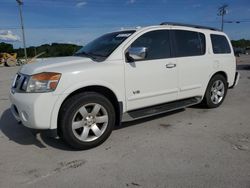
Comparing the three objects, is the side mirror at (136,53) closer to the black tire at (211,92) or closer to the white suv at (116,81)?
the white suv at (116,81)

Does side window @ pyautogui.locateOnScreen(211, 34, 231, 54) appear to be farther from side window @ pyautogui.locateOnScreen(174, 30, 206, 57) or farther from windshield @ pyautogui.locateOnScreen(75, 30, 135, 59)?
windshield @ pyautogui.locateOnScreen(75, 30, 135, 59)

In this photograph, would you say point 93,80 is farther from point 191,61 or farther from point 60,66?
point 191,61

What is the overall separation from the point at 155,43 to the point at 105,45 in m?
0.91

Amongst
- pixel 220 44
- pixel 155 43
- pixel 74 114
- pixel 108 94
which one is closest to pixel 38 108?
pixel 74 114

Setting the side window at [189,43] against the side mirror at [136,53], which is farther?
the side window at [189,43]

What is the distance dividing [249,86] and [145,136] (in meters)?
6.26

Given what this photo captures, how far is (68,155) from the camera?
11.7 ft

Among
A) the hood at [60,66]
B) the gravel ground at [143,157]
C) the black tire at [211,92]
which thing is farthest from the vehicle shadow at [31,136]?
the black tire at [211,92]

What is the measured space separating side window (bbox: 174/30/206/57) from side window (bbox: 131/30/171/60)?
28 centimetres

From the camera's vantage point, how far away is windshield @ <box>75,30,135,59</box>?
4.21m

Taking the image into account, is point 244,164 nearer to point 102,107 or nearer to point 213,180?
point 213,180

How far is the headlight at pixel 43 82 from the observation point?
339 centimetres

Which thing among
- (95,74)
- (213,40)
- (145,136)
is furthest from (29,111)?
(213,40)

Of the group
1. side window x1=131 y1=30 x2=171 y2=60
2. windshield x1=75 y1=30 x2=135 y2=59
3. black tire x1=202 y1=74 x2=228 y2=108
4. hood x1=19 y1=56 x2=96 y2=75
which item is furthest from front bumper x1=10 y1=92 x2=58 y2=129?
black tire x1=202 y1=74 x2=228 y2=108
